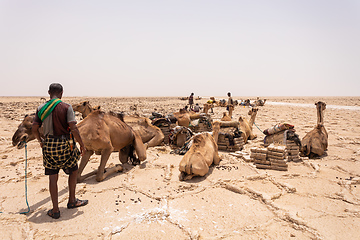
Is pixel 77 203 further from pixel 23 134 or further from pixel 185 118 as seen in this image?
pixel 185 118

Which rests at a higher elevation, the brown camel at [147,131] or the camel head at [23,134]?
the camel head at [23,134]

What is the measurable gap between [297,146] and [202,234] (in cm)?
525

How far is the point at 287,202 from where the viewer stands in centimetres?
462

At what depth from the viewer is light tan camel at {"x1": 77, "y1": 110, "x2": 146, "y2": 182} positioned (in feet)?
16.6

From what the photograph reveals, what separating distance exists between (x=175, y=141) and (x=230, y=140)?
2213mm

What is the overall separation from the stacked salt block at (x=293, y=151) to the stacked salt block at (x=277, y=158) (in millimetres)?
919

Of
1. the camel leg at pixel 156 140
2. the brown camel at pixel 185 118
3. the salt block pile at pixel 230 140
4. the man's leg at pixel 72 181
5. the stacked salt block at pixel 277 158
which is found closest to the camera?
the man's leg at pixel 72 181

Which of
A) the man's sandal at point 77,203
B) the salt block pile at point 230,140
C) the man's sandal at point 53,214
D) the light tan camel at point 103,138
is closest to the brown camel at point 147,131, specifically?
the light tan camel at point 103,138

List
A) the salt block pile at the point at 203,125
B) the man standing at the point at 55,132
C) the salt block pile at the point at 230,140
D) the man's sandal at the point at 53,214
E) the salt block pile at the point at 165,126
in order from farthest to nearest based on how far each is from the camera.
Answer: the salt block pile at the point at 203,125
the salt block pile at the point at 165,126
the salt block pile at the point at 230,140
the man's sandal at the point at 53,214
the man standing at the point at 55,132

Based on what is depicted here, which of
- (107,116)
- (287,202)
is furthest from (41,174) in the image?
(287,202)

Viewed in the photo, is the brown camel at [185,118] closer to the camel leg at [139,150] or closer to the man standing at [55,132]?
the camel leg at [139,150]

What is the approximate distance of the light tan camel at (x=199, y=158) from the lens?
5.48 m

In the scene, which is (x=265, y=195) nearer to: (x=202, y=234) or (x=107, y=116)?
(x=202, y=234)

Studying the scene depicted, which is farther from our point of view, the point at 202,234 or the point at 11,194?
the point at 11,194
